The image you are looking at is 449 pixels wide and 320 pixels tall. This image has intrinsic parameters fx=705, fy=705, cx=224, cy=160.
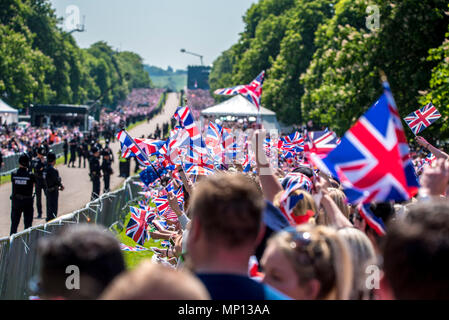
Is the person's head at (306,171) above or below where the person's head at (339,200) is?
above

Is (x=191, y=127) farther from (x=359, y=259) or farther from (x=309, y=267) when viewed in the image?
(x=309, y=267)

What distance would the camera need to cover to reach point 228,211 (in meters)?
2.85

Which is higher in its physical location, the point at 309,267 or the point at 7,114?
the point at 7,114

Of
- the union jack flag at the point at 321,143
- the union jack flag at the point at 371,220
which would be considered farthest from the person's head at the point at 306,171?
the union jack flag at the point at 371,220

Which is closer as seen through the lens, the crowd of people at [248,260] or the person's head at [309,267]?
the crowd of people at [248,260]

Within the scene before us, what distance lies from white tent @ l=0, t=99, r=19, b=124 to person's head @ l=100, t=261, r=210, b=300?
45504mm

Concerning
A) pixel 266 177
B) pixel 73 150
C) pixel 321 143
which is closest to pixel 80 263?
pixel 266 177

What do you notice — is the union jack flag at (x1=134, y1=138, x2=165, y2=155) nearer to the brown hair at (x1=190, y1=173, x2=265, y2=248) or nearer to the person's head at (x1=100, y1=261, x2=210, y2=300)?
the brown hair at (x1=190, y1=173, x2=265, y2=248)

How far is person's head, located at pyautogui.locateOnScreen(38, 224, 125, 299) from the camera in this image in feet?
8.96

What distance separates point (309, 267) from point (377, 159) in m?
1.02

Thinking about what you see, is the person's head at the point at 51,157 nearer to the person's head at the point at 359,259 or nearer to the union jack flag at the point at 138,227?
the union jack flag at the point at 138,227

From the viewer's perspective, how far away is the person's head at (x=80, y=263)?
8.96 ft

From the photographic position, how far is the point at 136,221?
9648mm

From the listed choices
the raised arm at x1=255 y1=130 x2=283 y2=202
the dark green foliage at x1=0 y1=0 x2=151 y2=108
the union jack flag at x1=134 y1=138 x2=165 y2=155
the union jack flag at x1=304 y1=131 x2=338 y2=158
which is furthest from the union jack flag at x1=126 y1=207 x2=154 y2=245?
the dark green foliage at x1=0 y1=0 x2=151 y2=108
